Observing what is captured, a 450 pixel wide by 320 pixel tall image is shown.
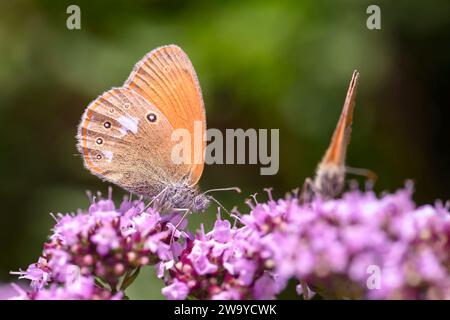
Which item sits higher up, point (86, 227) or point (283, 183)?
point (283, 183)

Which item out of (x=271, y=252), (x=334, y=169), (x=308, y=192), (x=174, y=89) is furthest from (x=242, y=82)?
(x=271, y=252)

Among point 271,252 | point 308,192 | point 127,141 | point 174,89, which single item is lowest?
point 271,252

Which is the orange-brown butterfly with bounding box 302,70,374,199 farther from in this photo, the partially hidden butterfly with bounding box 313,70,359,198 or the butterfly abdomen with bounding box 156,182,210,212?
the butterfly abdomen with bounding box 156,182,210,212

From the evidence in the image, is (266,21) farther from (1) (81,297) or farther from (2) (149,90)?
(1) (81,297)

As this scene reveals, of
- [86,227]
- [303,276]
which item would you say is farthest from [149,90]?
[303,276]

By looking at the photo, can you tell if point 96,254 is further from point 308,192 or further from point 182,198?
point 308,192

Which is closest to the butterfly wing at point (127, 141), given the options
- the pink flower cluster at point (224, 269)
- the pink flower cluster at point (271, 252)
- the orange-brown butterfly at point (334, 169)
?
the pink flower cluster at point (271, 252)

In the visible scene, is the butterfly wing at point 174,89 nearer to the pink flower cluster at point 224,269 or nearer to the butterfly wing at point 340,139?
the pink flower cluster at point 224,269

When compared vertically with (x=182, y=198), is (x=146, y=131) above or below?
above
